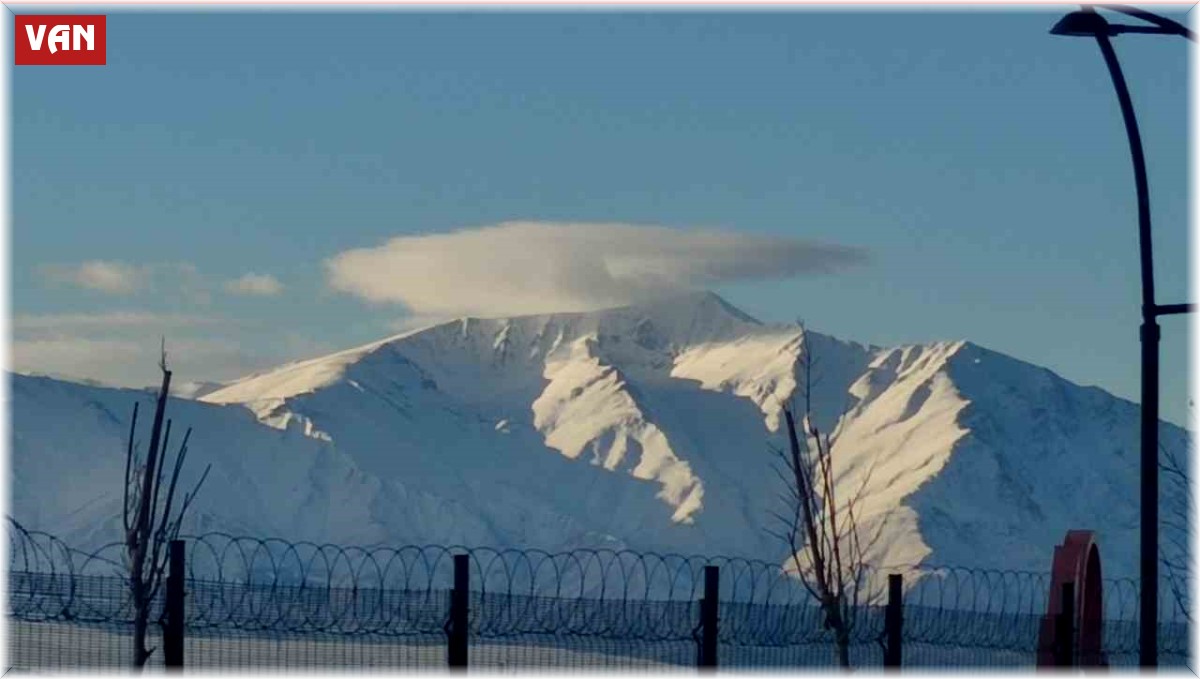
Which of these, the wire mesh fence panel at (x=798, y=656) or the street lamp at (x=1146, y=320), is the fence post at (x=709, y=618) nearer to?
the wire mesh fence panel at (x=798, y=656)

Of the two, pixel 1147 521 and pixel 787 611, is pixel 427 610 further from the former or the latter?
pixel 1147 521

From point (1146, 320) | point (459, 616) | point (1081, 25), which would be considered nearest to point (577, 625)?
point (459, 616)

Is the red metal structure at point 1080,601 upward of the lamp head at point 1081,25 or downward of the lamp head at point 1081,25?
downward

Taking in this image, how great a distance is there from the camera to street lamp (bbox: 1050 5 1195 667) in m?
19.6

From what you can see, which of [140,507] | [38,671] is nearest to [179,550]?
[38,671]

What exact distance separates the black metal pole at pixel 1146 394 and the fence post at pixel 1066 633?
2.80 m

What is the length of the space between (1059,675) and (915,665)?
1.25m

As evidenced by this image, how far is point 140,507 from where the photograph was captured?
74.0 ft

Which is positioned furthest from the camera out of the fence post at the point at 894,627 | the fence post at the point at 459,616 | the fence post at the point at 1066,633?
the fence post at the point at 1066,633

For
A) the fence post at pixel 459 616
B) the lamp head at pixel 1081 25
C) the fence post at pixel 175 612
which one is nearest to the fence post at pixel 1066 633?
the lamp head at pixel 1081 25

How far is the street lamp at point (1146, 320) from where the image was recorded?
1962 centimetres

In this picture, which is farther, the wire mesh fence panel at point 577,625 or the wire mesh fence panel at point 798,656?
the wire mesh fence panel at point 798,656

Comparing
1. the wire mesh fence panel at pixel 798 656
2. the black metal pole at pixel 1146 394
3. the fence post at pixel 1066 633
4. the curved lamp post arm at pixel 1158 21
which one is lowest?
the wire mesh fence panel at pixel 798 656

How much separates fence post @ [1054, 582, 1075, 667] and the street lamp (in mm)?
2941
